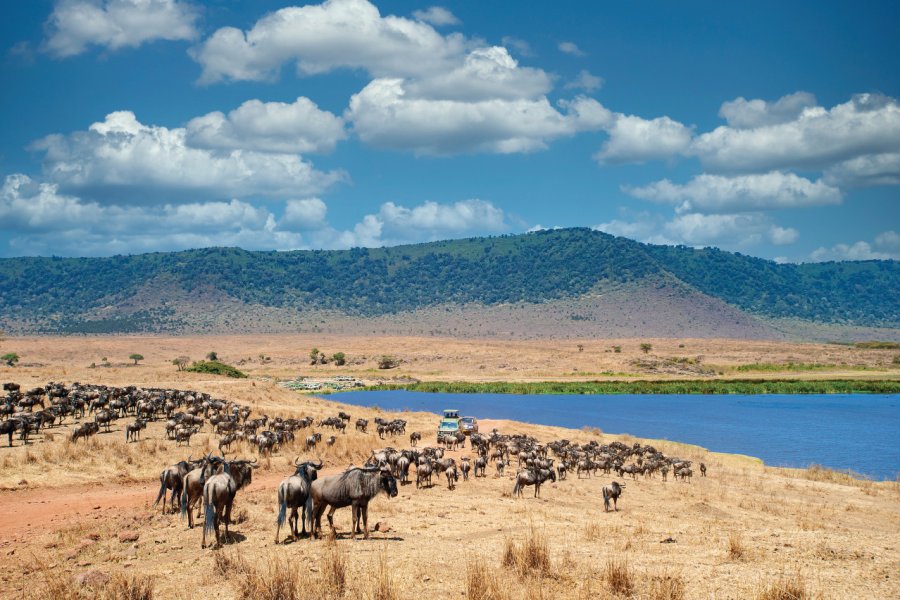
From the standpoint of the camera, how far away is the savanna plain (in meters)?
11.2

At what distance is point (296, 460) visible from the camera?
24125 mm

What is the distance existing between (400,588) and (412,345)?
399 feet

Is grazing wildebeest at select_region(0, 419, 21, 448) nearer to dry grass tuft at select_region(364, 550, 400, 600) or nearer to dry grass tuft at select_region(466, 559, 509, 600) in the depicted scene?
dry grass tuft at select_region(364, 550, 400, 600)

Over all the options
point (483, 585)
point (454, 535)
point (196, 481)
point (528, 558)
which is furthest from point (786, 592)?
point (196, 481)

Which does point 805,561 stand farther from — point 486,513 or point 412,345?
point 412,345

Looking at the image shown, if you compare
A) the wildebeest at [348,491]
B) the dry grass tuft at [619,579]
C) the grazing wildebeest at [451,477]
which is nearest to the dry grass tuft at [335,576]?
the wildebeest at [348,491]

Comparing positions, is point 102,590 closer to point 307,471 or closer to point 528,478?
point 307,471

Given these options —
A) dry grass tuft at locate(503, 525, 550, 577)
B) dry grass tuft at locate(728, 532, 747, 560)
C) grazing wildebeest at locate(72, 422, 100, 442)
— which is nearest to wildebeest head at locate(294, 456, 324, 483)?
dry grass tuft at locate(503, 525, 550, 577)

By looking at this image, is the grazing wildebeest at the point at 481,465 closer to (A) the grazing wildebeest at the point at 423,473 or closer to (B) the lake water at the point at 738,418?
(A) the grazing wildebeest at the point at 423,473

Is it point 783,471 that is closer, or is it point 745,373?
point 783,471

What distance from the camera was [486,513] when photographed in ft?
63.8

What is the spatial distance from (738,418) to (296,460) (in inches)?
1798

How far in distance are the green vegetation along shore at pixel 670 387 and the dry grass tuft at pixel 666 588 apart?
68.5 m

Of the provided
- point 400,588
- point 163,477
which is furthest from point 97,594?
point 163,477
